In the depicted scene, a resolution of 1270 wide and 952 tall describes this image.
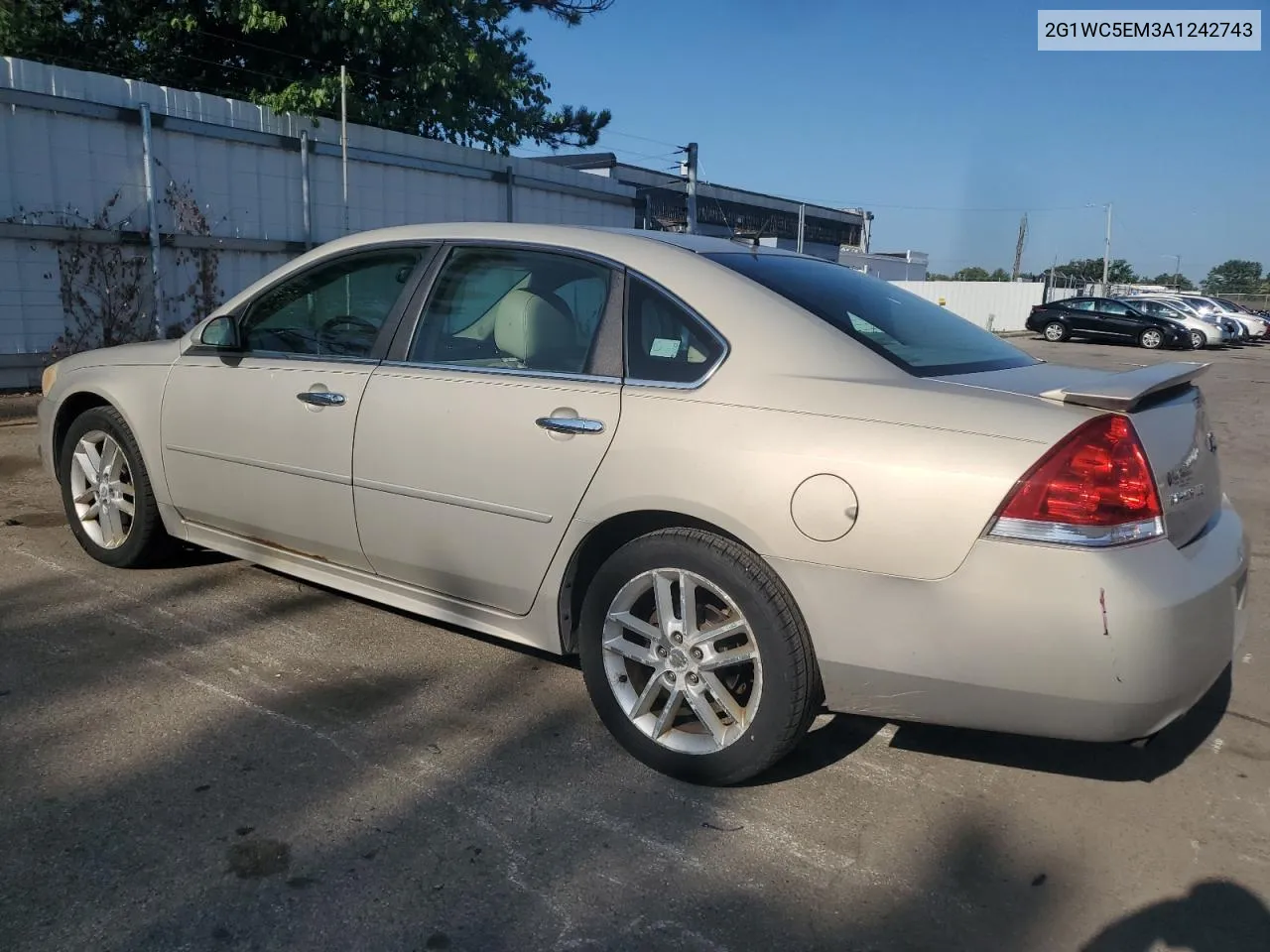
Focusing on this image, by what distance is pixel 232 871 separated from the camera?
2467 millimetres

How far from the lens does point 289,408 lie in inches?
150

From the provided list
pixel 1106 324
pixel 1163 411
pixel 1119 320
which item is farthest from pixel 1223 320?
pixel 1163 411

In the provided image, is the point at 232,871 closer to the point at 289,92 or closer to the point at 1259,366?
the point at 289,92

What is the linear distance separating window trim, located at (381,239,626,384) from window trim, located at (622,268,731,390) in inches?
0.6

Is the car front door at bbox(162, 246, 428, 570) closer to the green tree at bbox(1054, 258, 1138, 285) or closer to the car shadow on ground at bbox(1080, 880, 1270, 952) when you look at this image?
the car shadow on ground at bbox(1080, 880, 1270, 952)

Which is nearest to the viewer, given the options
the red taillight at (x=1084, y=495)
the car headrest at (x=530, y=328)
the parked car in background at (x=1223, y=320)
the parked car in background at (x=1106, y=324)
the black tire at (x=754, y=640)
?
the red taillight at (x=1084, y=495)

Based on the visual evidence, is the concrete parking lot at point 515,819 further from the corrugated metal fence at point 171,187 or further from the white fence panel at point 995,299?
the white fence panel at point 995,299

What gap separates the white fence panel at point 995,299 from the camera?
43312 mm

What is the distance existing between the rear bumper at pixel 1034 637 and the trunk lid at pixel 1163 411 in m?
0.13

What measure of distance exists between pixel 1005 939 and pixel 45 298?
10.2 m

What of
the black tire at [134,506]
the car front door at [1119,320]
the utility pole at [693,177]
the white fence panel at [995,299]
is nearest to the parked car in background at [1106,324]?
the car front door at [1119,320]

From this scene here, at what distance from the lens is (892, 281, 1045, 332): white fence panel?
4331cm

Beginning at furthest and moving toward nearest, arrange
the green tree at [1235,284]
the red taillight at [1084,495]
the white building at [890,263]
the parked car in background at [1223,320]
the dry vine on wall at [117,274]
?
1. the green tree at [1235,284]
2. the white building at [890,263]
3. the parked car in background at [1223,320]
4. the dry vine on wall at [117,274]
5. the red taillight at [1084,495]

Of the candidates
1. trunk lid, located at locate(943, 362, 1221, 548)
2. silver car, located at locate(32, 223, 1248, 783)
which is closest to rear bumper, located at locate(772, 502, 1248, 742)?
silver car, located at locate(32, 223, 1248, 783)
